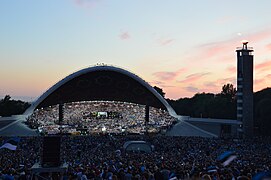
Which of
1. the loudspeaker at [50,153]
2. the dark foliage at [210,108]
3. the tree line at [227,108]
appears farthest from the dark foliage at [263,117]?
the loudspeaker at [50,153]

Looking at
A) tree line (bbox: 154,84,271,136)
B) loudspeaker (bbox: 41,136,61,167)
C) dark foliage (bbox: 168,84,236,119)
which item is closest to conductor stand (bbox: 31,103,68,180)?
loudspeaker (bbox: 41,136,61,167)

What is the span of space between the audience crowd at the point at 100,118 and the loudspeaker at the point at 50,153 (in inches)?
1452

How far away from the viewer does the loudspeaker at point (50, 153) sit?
574 inches

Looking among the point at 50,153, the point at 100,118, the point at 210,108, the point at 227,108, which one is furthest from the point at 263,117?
the point at 50,153

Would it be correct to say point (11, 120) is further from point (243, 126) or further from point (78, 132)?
point (243, 126)

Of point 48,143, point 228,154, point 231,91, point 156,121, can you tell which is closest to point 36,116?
point 156,121

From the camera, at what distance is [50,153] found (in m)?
14.7

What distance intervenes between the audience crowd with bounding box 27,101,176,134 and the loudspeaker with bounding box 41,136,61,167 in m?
36.9

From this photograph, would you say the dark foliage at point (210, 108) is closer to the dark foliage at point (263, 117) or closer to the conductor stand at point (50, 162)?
the dark foliage at point (263, 117)

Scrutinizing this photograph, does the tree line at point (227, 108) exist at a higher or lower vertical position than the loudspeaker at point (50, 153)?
higher

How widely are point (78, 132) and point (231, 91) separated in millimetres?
51348

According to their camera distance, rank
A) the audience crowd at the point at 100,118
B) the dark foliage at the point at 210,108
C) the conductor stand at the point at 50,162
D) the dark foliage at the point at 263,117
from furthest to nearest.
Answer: the dark foliage at the point at 210,108 < the audience crowd at the point at 100,118 < the dark foliage at the point at 263,117 < the conductor stand at the point at 50,162

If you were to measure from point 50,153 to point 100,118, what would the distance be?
46612 millimetres

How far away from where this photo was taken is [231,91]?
93.8 metres
